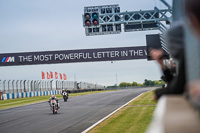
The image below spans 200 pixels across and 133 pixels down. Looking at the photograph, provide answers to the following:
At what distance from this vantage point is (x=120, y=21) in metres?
→ 26.1

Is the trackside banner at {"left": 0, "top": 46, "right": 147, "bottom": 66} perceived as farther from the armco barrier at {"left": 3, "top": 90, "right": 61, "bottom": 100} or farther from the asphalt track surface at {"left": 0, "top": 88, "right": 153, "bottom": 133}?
the asphalt track surface at {"left": 0, "top": 88, "right": 153, "bottom": 133}

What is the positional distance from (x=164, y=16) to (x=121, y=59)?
14.0 m

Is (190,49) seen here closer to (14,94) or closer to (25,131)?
(25,131)

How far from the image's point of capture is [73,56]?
1499 inches

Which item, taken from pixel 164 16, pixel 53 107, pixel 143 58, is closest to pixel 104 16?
pixel 164 16

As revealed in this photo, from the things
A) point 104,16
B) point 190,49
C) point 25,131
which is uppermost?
point 104,16

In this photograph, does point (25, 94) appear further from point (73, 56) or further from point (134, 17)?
point (134, 17)

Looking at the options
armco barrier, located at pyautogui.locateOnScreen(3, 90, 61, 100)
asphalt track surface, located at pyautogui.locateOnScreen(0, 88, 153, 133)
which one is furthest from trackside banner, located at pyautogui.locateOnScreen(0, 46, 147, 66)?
asphalt track surface, located at pyautogui.locateOnScreen(0, 88, 153, 133)

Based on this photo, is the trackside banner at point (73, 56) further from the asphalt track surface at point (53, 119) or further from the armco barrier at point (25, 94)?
the asphalt track surface at point (53, 119)

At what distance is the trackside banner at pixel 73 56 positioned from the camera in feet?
123

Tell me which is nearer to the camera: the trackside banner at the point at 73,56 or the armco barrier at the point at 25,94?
the trackside banner at the point at 73,56

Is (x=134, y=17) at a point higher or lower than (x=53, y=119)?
higher

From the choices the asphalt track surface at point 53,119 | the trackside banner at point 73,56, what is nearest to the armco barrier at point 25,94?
the trackside banner at point 73,56

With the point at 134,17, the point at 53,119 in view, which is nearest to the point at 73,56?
the point at 134,17
